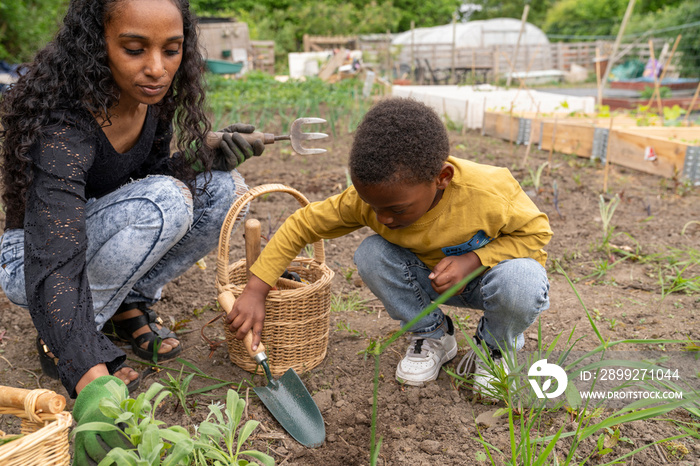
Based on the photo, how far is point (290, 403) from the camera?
1.50m

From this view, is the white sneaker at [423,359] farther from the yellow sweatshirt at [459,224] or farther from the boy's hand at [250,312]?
the boy's hand at [250,312]

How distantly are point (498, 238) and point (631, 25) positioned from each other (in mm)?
23215

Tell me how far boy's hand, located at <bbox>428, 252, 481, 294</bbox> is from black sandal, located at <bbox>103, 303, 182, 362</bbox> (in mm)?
914

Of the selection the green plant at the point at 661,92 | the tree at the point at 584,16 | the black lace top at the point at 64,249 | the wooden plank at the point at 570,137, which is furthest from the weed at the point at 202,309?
the tree at the point at 584,16

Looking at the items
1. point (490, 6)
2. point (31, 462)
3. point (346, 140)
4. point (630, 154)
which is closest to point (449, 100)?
point (346, 140)

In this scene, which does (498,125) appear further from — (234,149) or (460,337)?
(234,149)

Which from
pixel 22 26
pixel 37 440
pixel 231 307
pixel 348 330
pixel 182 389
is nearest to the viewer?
pixel 37 440

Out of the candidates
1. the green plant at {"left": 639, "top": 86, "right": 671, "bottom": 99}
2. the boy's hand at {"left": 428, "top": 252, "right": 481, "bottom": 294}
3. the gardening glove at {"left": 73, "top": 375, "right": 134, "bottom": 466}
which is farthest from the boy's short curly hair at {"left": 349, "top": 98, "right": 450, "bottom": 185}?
the green plant at {"left": 639, "top": 86, "right": 671, "bottom": 99}

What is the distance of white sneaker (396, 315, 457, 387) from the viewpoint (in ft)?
5.42

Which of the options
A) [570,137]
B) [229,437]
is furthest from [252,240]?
[570,137]

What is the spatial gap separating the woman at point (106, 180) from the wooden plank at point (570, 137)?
326 cm

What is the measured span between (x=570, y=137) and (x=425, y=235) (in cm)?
337

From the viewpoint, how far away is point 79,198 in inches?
53.9

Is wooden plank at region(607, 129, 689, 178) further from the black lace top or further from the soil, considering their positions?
the black lace top
